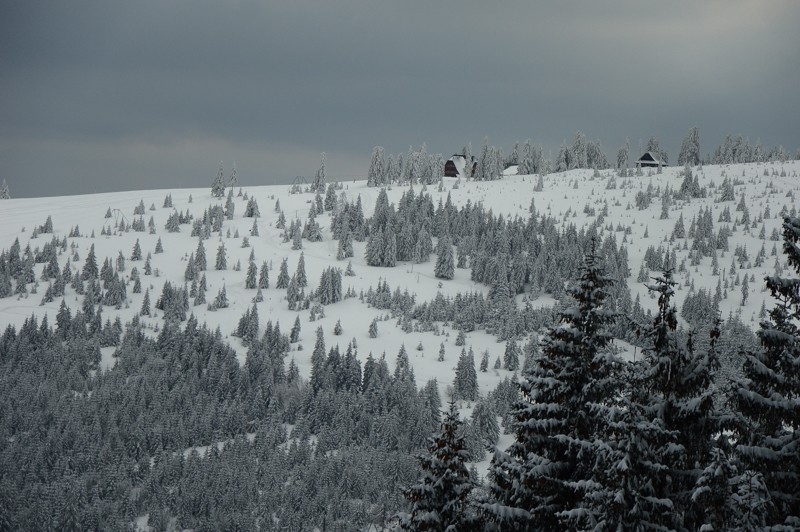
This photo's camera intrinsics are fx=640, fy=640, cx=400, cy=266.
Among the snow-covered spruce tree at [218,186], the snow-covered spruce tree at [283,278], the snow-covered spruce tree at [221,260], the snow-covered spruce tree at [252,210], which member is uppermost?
the snow-covered spruce tree at [218,186]

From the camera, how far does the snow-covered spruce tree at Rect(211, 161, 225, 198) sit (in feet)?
539

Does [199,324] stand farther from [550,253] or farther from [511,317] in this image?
[550,253]

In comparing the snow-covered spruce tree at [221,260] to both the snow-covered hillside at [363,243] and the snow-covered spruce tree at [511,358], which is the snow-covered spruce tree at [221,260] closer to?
the snow-covered hillside at [363,243]

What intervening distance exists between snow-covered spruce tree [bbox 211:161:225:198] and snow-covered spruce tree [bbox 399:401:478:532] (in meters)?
155

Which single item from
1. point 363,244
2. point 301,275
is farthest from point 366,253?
point 301,275

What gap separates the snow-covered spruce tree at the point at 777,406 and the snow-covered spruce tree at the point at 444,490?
6942 mm

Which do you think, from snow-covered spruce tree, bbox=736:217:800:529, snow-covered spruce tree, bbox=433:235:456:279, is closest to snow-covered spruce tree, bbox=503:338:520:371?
snow-covered spruce tree, bbox=433:235:456:279

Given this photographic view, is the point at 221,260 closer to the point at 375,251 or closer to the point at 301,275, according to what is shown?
the point at 301,275

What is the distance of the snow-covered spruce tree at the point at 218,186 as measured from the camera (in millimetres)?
164250

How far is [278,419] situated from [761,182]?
138 meters

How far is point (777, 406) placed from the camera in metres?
13.8

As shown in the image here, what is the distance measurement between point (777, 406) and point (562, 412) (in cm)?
479

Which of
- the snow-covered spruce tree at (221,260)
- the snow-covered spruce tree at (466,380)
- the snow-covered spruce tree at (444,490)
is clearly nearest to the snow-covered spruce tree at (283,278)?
the snow-covered spruce tree at (221,260)

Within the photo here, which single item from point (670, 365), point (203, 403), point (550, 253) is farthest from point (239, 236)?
point (670, 365)
